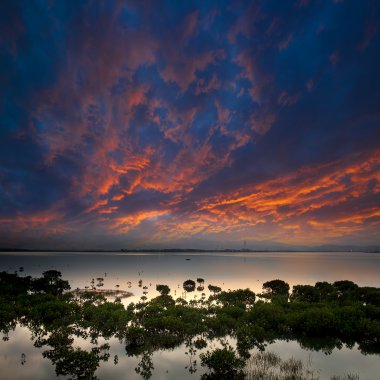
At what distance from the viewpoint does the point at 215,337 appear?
3644cm

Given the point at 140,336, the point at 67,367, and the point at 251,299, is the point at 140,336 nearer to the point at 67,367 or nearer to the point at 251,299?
the point at 67,367

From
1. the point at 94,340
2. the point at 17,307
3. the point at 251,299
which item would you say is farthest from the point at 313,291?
the point at 17,307

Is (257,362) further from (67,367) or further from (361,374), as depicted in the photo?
(67,367)

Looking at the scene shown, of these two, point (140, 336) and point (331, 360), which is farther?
point (140, 336)

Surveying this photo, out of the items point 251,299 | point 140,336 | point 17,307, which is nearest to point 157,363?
point 140,336

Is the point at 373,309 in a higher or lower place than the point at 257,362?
higher

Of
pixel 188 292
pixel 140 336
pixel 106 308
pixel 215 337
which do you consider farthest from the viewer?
pixel 188 292

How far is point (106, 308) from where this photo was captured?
145 feet

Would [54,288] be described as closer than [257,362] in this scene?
No

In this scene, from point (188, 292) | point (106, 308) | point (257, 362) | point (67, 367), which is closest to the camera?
point (67, 367)

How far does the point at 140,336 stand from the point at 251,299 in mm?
29779

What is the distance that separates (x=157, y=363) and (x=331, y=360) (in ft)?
58.6

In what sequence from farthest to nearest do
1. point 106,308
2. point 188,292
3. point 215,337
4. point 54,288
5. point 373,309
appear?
point 188,292 < point 54,288 < point 106,308 < point 373,309 < point 215,337

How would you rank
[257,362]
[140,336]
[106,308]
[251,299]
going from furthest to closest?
1. [251,299]
2. [106,308]
3. [140,336]
4. [257,362]
